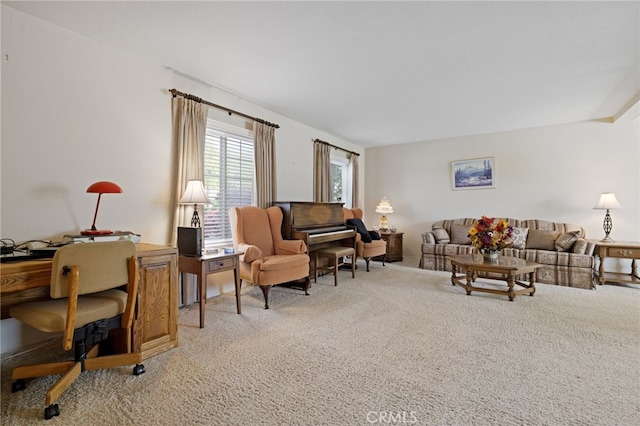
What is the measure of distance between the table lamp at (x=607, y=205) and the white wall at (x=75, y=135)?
585 cm

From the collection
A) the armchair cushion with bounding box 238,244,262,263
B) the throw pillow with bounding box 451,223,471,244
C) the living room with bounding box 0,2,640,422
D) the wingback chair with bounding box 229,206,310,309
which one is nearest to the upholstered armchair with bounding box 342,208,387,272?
the living room with bounding box 0,2,640,422

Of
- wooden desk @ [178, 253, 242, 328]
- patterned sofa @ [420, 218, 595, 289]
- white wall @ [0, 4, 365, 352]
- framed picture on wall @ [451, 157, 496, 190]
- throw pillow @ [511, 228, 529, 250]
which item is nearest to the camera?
white wall @ [0, 4, 365, 352]

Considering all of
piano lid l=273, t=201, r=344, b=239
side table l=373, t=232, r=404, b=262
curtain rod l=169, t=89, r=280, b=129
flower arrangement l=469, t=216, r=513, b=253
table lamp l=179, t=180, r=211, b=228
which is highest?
curtain rod l=169, t=89, r=280, b=129

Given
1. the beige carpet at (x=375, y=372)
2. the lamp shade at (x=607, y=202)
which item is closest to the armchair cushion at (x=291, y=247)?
the beige carpet at (x=375, y=372)

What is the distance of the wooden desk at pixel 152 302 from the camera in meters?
1.88

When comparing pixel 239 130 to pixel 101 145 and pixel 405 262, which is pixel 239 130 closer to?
pixel 101 145

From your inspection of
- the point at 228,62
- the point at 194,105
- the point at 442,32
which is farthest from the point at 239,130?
the point at 442,32

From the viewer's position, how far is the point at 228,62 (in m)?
2.97

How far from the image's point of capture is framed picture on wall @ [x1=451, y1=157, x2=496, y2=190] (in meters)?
5.63

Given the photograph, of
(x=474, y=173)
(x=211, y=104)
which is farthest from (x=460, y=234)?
(x=211, y=104)

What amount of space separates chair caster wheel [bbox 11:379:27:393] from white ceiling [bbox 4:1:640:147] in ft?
8.28

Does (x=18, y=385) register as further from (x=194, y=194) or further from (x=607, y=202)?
(x=607, y=202)

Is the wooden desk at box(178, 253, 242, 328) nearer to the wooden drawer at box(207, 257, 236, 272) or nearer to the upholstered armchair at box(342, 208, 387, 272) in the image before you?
the wooden drawer at box(207, 257, 236, 272)
